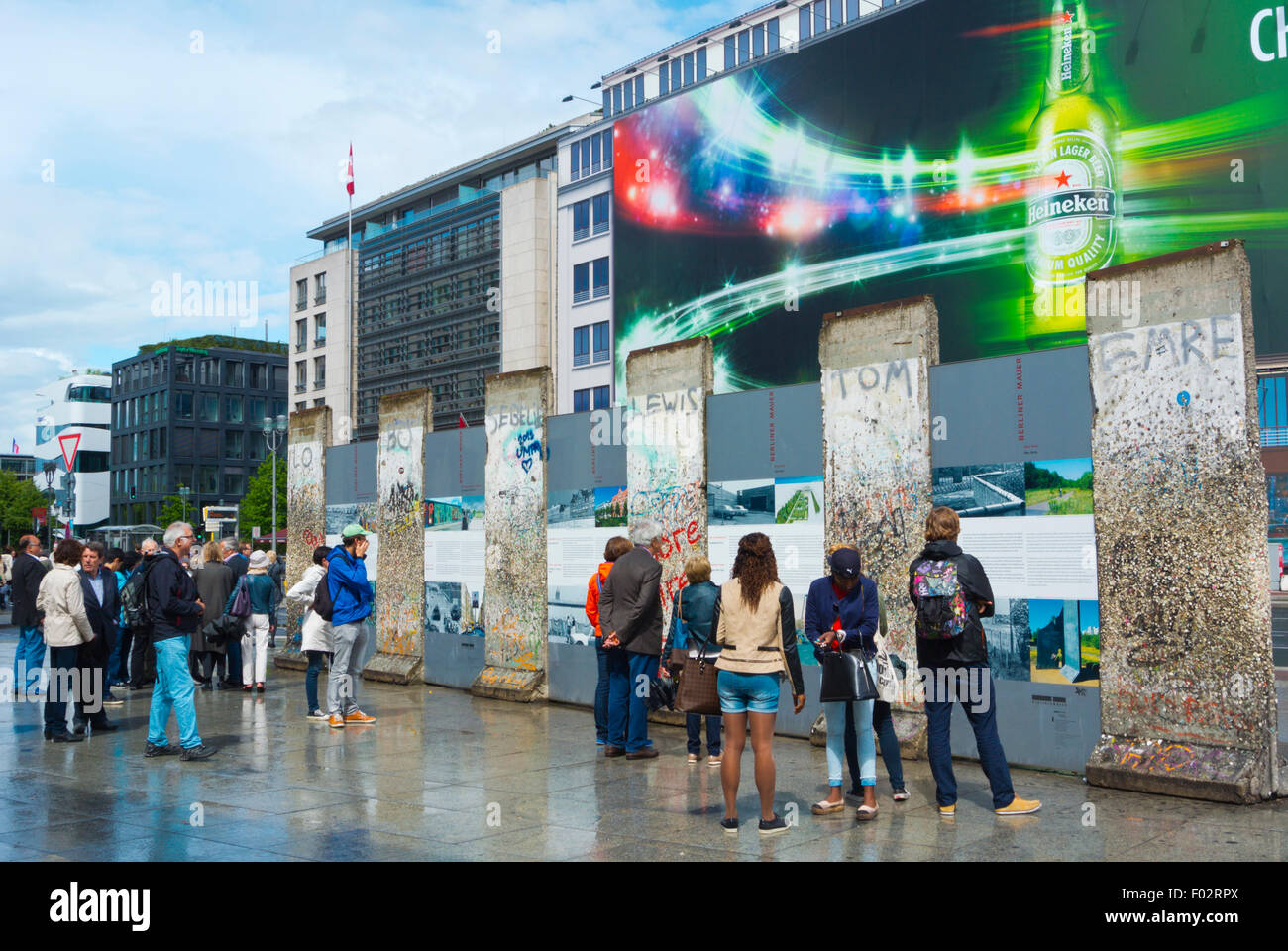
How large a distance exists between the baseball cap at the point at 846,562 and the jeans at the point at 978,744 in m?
0.78

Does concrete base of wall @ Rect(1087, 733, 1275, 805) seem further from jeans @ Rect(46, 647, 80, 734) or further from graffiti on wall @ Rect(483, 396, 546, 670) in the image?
jeans @ Rect(46, 647, 80, 734)

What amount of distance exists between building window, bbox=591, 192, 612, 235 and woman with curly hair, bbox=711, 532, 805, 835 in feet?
189

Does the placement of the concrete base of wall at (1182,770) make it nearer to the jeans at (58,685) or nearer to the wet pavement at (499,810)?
the wet pavement at (499,810)

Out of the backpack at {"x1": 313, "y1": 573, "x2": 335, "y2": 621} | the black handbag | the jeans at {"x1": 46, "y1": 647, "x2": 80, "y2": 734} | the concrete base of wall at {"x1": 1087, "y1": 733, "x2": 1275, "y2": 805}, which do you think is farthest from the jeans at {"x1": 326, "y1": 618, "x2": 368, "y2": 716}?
the concrete base of wall at {"x1": 1087, "y1": 733, "x2": 1275, "y2": 805}

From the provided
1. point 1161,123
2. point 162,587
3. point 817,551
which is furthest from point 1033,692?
point 1161,123

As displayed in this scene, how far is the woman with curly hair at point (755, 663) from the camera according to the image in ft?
22.1

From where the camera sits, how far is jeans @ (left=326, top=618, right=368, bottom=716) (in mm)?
11078

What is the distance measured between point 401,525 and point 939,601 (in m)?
9.60

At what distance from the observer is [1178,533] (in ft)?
25.8

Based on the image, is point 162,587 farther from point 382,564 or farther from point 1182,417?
point 1182,417

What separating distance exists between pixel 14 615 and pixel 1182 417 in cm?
1062

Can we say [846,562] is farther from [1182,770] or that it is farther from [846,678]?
[1182,770]

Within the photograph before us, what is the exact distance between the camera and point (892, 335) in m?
9.63

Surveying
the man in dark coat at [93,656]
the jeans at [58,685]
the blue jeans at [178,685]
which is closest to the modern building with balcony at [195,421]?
the man in dark coat at [93,656]
